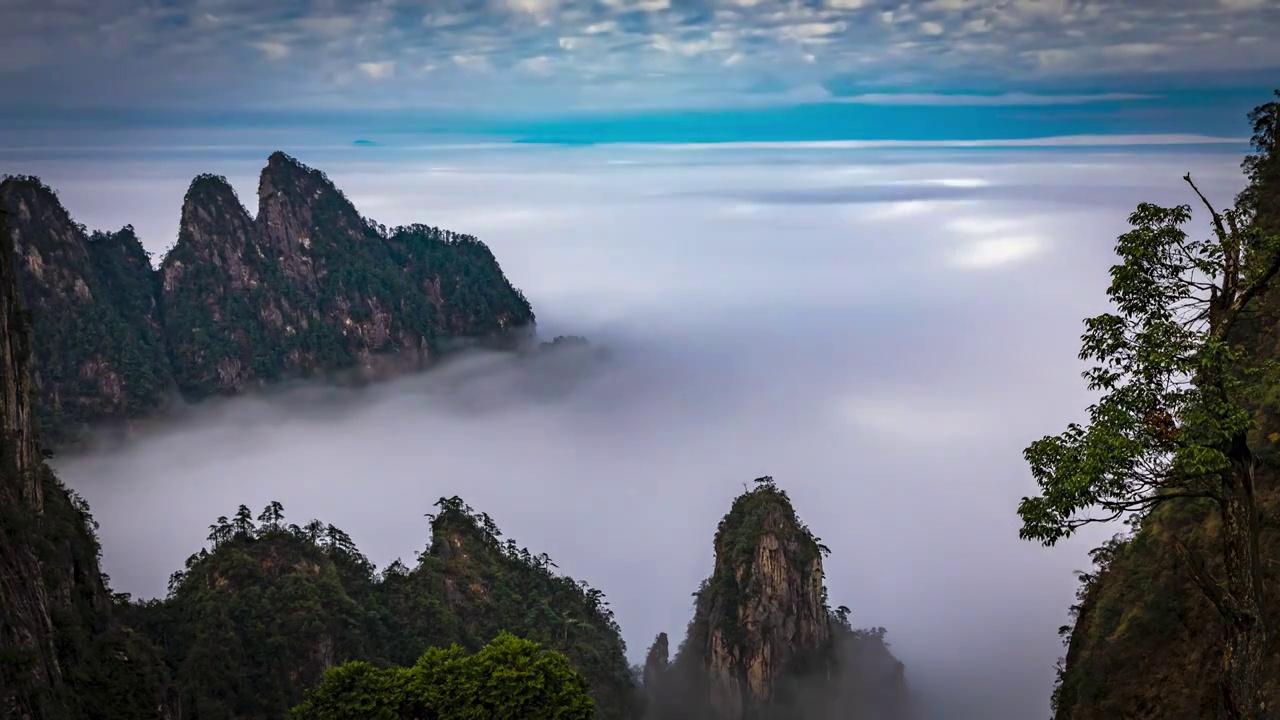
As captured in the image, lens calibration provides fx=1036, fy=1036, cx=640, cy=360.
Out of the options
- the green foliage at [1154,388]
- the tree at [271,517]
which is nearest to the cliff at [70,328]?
the tree at [271,517]

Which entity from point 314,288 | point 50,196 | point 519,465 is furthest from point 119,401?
point 519,465

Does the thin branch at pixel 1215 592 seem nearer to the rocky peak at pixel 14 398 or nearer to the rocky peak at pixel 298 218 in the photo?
the rocky peak at pixel 14 398

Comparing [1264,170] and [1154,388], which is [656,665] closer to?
[1264,170]

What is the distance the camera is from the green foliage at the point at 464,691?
29734mm

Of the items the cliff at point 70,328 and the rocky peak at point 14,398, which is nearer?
the rocky peak at point 14,398

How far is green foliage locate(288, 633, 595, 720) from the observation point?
29734mm

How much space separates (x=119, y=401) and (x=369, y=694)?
95.2m

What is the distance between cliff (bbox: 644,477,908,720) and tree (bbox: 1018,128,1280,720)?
45113mm

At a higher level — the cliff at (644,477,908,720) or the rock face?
the rock face

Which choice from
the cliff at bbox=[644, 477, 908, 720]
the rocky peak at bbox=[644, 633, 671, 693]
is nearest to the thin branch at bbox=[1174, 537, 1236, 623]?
the cliff at bbox=[644, 477, 908, 720]

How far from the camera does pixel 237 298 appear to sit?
130 m

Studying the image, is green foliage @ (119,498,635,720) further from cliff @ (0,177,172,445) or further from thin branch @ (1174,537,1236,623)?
cliff @ (0,177,172,445)

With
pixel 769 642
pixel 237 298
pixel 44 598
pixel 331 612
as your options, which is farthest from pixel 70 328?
pixel 44 598

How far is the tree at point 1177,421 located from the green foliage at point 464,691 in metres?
17.0
